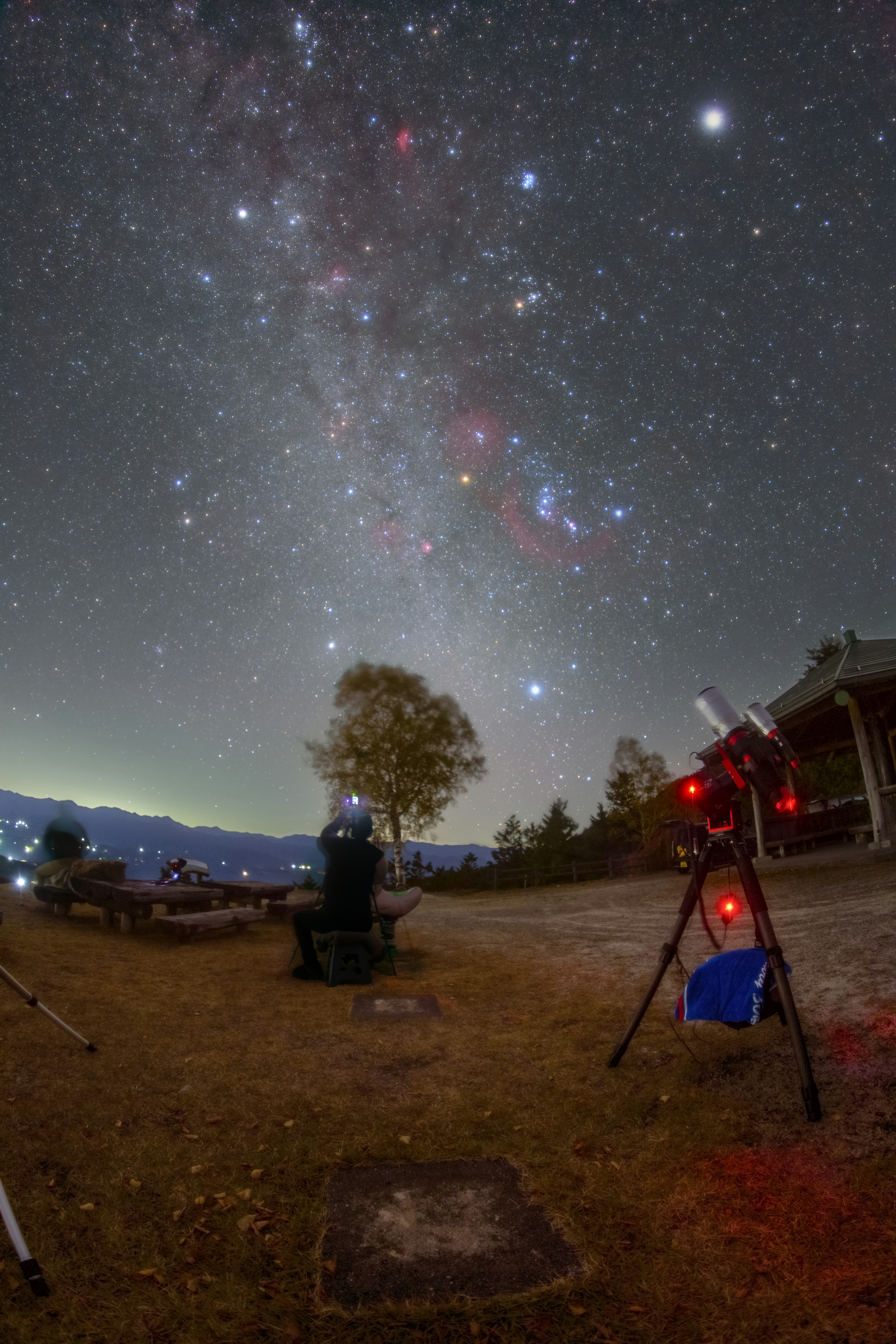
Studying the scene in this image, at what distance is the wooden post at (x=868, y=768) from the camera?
42.9ft

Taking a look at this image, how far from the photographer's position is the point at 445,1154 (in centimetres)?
346

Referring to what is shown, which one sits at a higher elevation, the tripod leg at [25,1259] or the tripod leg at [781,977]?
the tripod leg at [781,977]

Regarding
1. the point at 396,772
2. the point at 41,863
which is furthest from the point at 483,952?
the point at 396,772

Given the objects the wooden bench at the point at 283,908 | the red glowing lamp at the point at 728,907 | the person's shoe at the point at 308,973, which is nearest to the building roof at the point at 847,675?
the red glowing lamp at the point at 728,907

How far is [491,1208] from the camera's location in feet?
9.64

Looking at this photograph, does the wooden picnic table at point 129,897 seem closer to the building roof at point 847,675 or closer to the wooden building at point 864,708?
the building roof at point 847,675

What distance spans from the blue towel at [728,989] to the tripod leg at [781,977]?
85 millimetres

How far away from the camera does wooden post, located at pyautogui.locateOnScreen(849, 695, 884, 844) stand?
13062mm

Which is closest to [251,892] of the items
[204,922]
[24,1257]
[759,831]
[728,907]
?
[204,922]

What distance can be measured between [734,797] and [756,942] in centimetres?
88

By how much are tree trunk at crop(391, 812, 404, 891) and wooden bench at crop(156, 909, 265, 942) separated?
17.8m

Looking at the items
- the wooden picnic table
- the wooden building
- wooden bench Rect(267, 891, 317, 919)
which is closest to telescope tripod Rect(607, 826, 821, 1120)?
the wooden picnic table

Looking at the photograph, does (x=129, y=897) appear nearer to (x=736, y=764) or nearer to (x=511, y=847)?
(x=736, y=764)

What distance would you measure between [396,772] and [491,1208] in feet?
91.4
